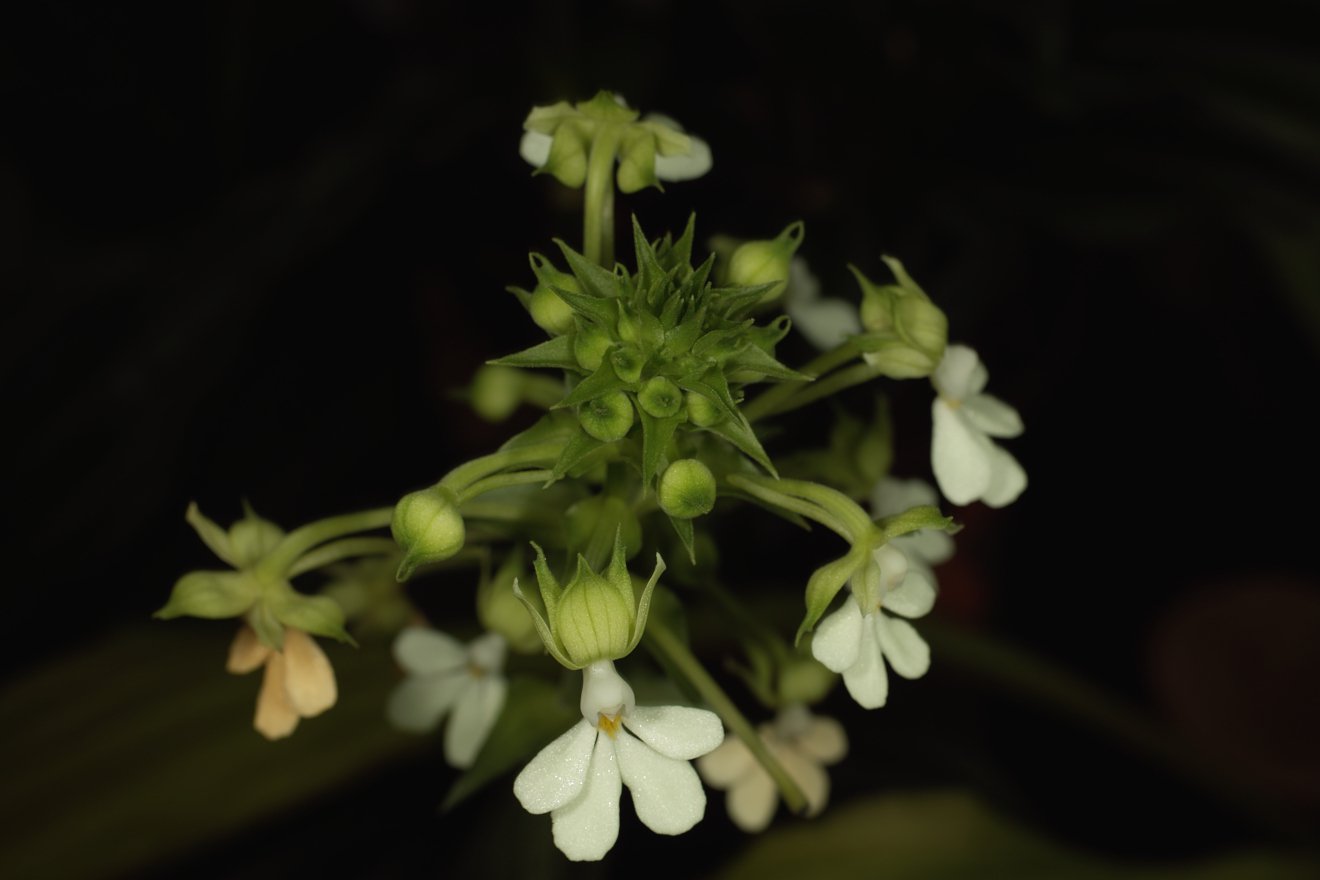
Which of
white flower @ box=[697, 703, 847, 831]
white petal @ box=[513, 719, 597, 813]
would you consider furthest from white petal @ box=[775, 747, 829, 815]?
white petal @ box=[513, 719, 597, 813]

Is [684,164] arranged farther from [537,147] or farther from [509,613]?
[509,613]

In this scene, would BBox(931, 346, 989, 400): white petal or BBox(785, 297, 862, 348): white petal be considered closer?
BBox(931, 346, 989, 400): white petal

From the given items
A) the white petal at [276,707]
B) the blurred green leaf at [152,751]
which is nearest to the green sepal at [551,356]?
the white petal at [276,707]

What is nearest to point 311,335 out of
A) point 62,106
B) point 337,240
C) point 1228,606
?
point 337,240

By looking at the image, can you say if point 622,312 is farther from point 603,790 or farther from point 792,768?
point 792,768

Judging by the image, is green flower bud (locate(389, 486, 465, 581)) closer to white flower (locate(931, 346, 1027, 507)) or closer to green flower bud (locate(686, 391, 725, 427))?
green flower bud (locate(686, 391, 725, 427))

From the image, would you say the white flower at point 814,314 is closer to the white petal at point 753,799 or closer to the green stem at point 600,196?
the green stem at point 600,196
